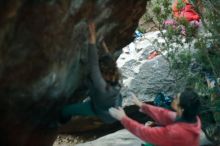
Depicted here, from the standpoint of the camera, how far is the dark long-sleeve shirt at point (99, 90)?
6027 millimetres

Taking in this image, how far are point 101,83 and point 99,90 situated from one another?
0.09 meters

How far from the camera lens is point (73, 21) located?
607 cm

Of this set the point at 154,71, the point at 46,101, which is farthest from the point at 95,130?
the point at 46,101

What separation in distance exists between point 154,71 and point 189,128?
5.10m

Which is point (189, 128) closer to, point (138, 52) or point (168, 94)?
point (168, 94)

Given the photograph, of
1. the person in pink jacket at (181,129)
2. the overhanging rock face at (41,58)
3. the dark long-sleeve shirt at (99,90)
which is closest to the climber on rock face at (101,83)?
the dark long-sleeve shirt at (99,90)

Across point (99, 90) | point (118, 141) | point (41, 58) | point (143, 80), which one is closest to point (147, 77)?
point (143, 80)

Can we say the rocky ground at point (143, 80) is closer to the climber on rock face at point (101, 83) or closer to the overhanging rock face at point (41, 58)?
the overhanging rock face at point (41, 58)

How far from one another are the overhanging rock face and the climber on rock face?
323 millimetres

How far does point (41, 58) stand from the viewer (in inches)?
235

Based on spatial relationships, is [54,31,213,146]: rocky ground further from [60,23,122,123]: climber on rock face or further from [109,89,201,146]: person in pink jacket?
[109,89,201,146]: person in pink jacket

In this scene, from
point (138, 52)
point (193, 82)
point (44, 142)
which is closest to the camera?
point (44, 142)

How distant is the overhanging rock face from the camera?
5.60 metres

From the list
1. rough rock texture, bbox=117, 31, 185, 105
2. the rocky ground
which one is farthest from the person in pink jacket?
rough rock texture, bbox=117, 31, 185, 105
